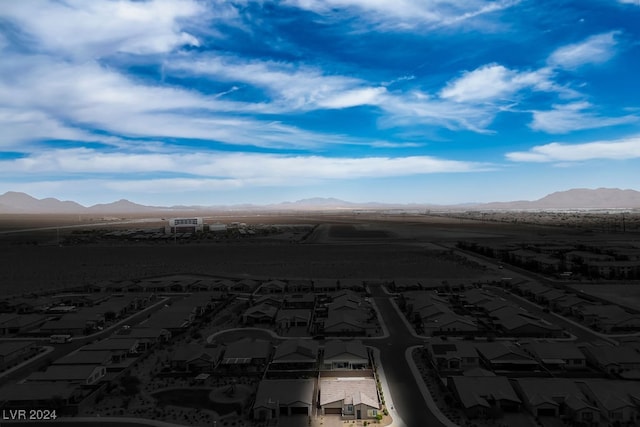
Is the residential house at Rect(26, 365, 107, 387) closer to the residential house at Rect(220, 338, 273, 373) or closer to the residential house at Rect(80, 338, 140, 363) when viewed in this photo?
the residential house at Rect(80, 338, 140, 363)

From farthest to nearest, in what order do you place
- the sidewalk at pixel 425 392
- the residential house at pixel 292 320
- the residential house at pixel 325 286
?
1. the residential house at pixel 325 286
2. the residential house at pixel 292 320
3. the sidewalk at pixel 425 392

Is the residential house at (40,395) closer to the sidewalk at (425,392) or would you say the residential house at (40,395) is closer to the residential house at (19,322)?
the residential house at (19,322)

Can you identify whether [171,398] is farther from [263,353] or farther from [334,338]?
[334,338]

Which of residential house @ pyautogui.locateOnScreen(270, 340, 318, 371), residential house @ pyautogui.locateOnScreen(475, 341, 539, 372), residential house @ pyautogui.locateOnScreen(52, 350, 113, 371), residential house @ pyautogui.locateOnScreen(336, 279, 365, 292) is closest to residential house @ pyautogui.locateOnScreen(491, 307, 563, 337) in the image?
residential house @ pyautogui.locateOnScreen(475, 341, 539, 372)

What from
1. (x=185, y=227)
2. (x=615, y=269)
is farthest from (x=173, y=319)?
(x=185, y=227)

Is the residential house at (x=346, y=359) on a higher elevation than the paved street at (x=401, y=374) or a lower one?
higher

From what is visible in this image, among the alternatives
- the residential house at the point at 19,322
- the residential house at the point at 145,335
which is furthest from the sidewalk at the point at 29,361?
the residential house at the point at 19,322
